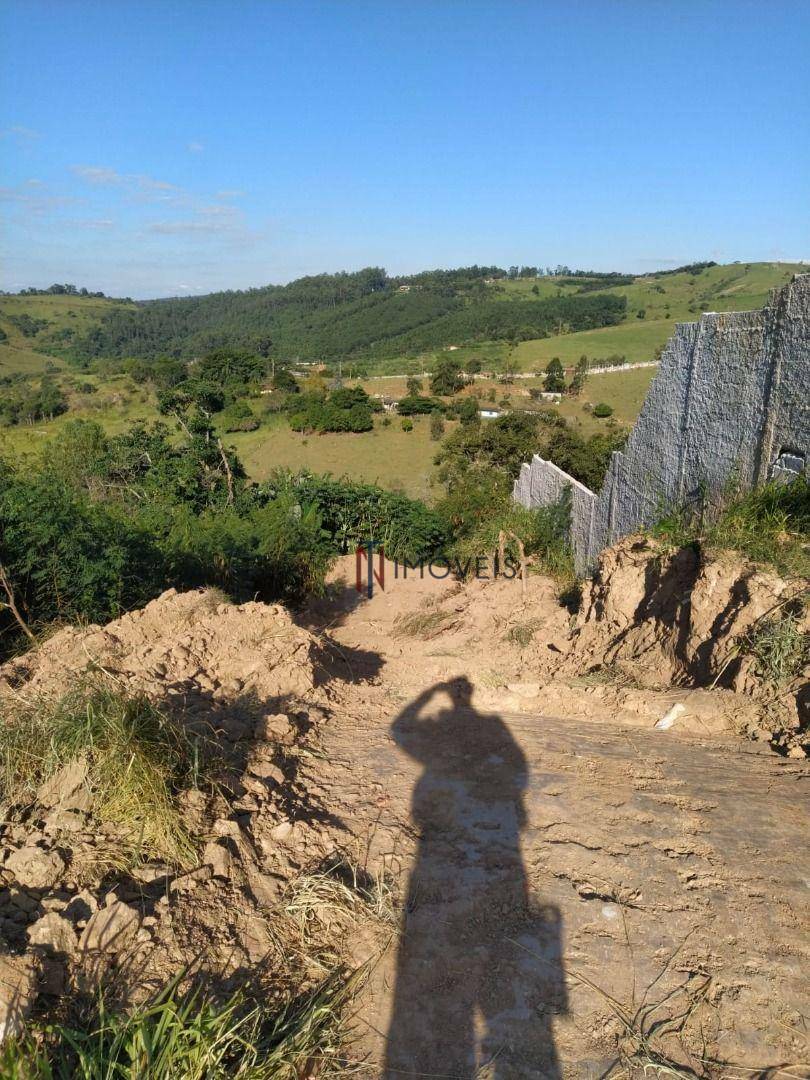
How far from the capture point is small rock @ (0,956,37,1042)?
6.37 feet

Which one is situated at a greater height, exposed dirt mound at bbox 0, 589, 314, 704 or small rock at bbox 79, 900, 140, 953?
exposed dirt mound at bbox 0, 589, 314, 704

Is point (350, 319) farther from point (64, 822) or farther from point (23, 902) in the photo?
point (23, 902)

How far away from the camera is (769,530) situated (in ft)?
16.6

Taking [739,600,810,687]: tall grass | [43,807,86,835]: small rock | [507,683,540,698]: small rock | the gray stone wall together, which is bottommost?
[507,683,540,698]: small rock

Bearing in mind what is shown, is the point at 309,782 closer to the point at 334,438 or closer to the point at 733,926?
the point at 733,926

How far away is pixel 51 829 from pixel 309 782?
1.25 m

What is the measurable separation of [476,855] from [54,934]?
5.56 feet

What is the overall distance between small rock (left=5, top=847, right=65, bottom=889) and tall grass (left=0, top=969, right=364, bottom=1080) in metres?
0.65

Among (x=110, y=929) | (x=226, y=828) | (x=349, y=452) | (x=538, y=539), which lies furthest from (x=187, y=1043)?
(x=349, y=452)

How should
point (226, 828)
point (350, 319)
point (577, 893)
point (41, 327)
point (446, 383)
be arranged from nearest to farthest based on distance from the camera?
point (577, 893) → point (226, 828) → point (446, 383) → point (41, 327) → point (350, 319)

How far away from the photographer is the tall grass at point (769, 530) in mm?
4492

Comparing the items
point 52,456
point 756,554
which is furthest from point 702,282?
point 756,554
